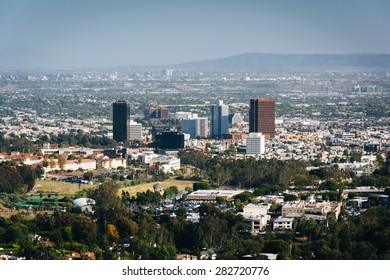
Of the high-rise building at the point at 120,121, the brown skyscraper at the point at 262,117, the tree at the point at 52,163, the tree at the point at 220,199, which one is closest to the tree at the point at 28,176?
the tree at the point at 52,163

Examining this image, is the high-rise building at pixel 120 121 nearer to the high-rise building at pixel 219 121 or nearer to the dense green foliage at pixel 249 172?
the high-rise building at pixel 219 121

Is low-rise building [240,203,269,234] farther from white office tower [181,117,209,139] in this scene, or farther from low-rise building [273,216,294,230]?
white office tower [181,117,209,139]

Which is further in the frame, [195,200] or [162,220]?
[195,200]

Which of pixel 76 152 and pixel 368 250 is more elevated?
pixel 368 250

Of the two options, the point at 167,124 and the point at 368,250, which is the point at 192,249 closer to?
the point at 368,250

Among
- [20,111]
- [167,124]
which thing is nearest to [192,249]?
[167,124]

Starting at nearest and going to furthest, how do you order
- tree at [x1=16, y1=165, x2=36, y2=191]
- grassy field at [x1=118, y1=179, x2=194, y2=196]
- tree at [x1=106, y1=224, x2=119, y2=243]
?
tree at [x1=106, y1=224, x2=119, y2=243] → grassy field at [x1=118, y1=179, x2=194, y2=196] → tree at [x1=16, y1=165, x2=36, y2=191]

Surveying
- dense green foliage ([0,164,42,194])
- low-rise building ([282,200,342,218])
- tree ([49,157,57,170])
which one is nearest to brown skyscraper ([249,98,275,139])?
tree ([49,157,57,170])
